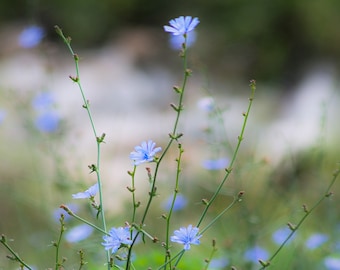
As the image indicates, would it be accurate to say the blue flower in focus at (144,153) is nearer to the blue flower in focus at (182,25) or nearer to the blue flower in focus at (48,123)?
the blue flower in focus at (182,25)

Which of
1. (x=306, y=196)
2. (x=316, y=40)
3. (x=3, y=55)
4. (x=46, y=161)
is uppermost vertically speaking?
(x=3, y=55)

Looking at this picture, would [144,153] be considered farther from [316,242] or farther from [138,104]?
[138,104]

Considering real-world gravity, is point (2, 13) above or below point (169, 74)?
above

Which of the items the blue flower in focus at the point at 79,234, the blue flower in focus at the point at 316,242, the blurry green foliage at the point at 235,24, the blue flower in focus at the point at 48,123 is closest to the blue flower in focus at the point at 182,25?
the blue flower in focus at the point at 79,234

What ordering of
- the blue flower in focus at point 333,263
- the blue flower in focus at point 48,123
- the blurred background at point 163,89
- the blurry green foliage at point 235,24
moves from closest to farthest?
the blue flower in focus at point 333,263 → the blue flower in focus at point 48,123 → the blurred background at point 163,89 → the blurry green foliage at point 235,24

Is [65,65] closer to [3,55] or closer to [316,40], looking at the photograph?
[3,55]

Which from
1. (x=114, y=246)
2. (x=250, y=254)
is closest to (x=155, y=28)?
(x=250, y=254)

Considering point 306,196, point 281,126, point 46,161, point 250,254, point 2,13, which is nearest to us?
point 250,254

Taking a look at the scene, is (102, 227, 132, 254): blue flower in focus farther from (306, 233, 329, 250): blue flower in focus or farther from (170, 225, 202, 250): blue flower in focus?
(306, 233, 329, 250): blue flower in focus
